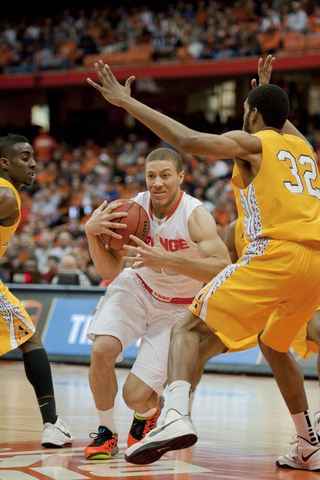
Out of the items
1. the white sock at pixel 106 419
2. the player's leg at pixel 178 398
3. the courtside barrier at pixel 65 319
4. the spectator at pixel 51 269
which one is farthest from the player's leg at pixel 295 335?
the spectator at pixel 51 269

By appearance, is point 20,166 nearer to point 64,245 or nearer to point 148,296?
point 148,296

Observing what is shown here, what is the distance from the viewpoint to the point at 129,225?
13.0ft

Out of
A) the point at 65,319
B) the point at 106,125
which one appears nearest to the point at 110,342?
the point at 65,319

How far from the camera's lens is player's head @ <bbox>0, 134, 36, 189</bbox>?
4.55 meters

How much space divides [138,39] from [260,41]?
4.37 meters

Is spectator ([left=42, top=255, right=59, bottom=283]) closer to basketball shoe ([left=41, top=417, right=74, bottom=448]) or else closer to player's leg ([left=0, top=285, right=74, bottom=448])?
player's leg ([left=0, top=285, right=74, bottom=448])

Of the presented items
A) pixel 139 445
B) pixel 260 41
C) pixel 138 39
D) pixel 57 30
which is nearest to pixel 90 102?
pixel 57 30

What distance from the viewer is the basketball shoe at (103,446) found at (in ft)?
12.3

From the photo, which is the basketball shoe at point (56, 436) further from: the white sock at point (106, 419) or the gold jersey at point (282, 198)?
the gold jersey at point (282, 198)

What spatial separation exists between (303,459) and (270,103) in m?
2.01

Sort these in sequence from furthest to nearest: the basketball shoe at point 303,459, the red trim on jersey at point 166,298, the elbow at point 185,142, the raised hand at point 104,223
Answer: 1. the red trim on jersey at point 166,298
2. the raised hand at point 104,223
3. the basketball shoe at point 303,459
4. the elbow at point 185,142

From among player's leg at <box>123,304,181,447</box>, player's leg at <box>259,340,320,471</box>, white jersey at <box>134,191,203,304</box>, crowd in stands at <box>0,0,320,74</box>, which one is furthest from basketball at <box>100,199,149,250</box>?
crowd in stands at <box>0,0,320,74</box>

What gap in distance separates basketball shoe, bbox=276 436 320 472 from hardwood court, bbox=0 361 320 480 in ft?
0.27

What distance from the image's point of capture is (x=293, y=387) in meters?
3.66
